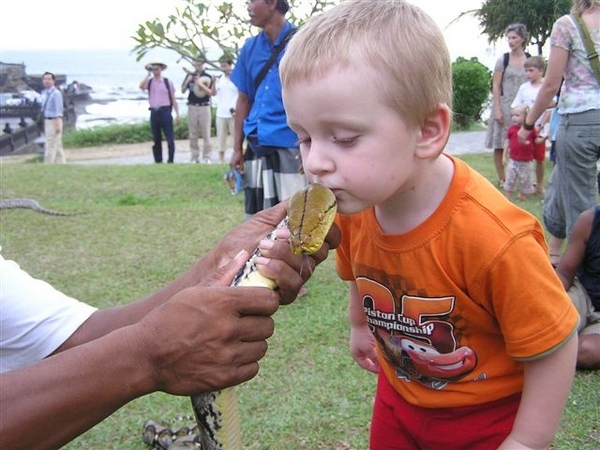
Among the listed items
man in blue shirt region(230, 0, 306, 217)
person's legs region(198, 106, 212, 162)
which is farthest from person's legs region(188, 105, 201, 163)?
man in blue shirt region(230, 0, 306, 217)

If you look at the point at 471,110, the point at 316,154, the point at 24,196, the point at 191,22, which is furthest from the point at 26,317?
the point at 471,110

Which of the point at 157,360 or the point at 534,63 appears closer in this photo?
the point at 157,360

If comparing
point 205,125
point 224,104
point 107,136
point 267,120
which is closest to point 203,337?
point 267,120

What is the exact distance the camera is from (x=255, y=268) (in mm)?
1875

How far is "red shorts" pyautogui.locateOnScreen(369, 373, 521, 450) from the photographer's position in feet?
6.29

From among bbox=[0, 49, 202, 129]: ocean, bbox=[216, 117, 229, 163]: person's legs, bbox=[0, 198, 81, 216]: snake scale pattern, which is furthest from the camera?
bbox=[0, 49, 202, 129]: ocean

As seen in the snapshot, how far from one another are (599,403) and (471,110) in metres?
19.2

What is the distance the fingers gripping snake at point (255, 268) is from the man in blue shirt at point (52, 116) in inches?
618

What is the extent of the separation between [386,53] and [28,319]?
1560 mm

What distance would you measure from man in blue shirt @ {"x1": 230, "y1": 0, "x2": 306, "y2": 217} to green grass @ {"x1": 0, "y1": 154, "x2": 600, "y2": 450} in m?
0.99

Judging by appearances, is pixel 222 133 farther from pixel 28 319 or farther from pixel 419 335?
pixel 419 335

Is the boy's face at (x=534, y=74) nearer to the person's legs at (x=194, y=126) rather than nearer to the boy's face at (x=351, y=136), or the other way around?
the boy's face at (x=351, y=136)

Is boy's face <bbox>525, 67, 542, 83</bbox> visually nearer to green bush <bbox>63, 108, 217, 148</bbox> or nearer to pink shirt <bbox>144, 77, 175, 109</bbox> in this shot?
pink shirt <bbox>144, 77, 175, 109</bbox>

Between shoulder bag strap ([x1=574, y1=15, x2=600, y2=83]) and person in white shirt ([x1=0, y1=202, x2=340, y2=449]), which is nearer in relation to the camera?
person in white shirt ([x1=0, y1=202, x2=340, y2=449])
